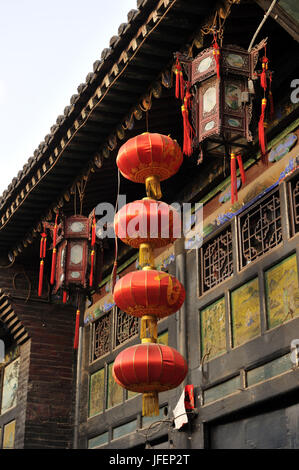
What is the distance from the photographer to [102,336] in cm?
1045

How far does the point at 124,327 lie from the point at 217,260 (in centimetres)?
225

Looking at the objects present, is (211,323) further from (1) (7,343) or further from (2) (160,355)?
(1) (7,343)

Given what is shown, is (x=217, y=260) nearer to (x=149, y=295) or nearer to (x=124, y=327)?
(x=149, y=295)

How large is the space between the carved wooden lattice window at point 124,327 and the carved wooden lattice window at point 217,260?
63.9 inches

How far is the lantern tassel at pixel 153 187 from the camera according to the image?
7.13 m

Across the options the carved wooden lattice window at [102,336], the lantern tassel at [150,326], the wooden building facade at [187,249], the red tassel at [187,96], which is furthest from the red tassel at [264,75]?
the carved wooden lattice window at [102,336]

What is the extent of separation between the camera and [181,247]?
28.4 feet

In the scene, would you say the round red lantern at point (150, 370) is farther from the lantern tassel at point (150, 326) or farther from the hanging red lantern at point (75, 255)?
the hanging red lantern at point (75, 255)

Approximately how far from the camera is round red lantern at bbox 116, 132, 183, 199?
704cm

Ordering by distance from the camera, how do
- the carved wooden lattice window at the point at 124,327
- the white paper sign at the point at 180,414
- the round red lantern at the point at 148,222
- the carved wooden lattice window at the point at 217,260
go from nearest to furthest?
the round red lantern at the point at 148,222 → the white paper sign at the point at 180,414 → the carved wooden lattice window at the point at 217,260 → the carved wooden lattice window at the point at 124,327

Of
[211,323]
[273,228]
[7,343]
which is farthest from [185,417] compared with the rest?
[7,343]

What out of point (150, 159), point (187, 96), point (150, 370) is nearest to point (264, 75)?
point (187, 96)

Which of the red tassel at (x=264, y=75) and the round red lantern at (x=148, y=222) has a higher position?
the red tassel at (x=264, y=75)

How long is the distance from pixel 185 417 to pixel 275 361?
57.0 inches
